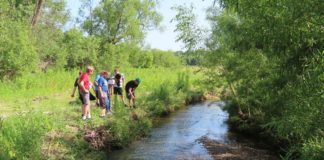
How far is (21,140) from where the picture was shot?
9.57 metres

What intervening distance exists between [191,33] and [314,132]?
42.5ft

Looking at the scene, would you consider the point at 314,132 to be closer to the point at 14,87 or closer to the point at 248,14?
the point at 248,14

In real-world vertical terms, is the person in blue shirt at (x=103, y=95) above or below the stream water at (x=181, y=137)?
above

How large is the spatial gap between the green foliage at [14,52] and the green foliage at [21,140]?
1525 centimetres

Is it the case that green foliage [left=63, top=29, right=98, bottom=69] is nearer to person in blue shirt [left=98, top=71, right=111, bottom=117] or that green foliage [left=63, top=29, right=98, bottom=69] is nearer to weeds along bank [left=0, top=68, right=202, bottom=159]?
weeds along bank [left=0, top=68, right=202, bottom=159]

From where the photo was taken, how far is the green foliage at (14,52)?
24797 millimetres

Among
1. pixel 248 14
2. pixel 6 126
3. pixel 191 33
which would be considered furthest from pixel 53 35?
pixel 248 14

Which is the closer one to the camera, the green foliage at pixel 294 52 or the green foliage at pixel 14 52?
the green foliage at pixel 294 52

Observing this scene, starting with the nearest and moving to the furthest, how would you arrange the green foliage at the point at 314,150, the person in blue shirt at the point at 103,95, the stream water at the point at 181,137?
the green foliage at the point at 314,150 < the stream water at the point at 181,137 < the person in blue shirt at the point at 103,95

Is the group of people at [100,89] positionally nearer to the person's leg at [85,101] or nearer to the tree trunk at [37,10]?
the person's leg at [85,101]

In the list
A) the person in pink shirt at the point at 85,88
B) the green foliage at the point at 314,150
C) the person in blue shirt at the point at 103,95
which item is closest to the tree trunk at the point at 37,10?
the person in blue shirt at the point at 103,95

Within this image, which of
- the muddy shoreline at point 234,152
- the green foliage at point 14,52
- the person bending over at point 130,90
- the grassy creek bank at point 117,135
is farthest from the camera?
the green foliage at point 14,52

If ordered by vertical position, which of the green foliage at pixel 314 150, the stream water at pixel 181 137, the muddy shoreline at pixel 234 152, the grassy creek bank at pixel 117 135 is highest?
the green foliage at pixel 314 150

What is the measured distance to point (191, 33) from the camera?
66.3 feet
